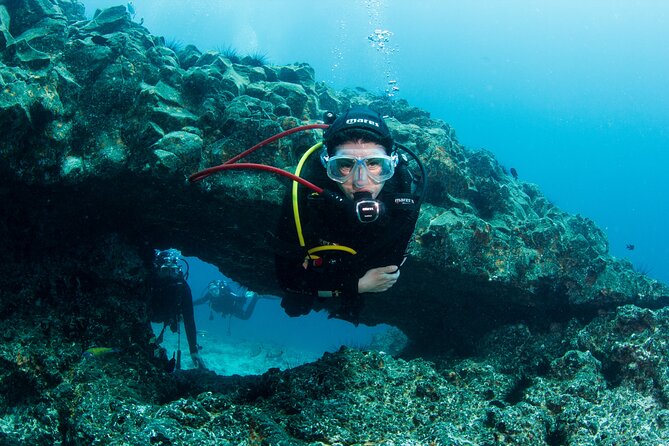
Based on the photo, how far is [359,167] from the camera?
3.47m

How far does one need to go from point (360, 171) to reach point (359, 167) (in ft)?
0.14

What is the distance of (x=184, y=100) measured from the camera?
5883 millimetres

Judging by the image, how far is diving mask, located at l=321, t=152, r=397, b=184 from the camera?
3477 mm

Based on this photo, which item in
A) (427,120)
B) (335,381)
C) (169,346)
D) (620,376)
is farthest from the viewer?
(169,346)

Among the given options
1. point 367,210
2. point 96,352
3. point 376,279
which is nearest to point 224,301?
point 96,352

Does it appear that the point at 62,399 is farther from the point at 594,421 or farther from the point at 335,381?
the point at 594,421

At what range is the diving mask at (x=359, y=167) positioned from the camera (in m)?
3.48

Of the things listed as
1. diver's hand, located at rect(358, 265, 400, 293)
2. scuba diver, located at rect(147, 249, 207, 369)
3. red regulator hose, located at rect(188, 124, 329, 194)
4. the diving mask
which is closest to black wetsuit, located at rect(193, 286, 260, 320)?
scuba diver, located at rect(147, 249, 207, 369)

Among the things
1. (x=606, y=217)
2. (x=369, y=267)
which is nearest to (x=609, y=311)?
(x=369, y=267)

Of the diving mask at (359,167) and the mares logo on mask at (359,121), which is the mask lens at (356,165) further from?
the mares logo on mask at (359,121)

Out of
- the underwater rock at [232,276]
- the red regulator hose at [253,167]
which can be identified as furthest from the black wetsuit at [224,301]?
the red regulator hose at [253,167]

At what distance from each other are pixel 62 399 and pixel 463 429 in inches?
165

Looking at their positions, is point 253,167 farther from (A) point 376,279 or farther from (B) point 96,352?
(B) point 96,352

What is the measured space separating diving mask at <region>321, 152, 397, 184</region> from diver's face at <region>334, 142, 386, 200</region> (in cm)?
2
